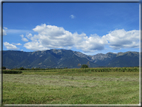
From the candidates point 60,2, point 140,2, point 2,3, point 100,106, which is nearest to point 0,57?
point 2,3

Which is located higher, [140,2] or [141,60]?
[140,2]

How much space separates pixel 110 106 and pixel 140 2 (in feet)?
21.7

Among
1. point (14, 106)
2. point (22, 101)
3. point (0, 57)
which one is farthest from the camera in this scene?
point (22, 101)

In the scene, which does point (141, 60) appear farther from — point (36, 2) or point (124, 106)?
point (36, 2)

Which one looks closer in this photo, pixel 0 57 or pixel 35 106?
pixel 0 57

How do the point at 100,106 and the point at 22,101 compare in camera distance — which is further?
the point at 22,101

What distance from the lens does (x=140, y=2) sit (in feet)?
21.1

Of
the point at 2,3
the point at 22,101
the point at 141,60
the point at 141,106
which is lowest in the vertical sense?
the point at 22,101

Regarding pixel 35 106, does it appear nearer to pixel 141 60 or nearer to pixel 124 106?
pixel 124 106

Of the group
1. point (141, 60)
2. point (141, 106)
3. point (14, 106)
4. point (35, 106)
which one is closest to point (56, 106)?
point (35, 106)

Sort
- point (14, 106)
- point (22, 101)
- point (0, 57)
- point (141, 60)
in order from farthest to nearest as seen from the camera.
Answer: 1. point (22, 101)
2. point (14, 106)
3. point (141, 60)
4. point (0, 57)

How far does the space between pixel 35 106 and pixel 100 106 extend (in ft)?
14.7

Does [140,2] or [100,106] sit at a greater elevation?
[140,2]

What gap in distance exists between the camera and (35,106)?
8547 millimetres
